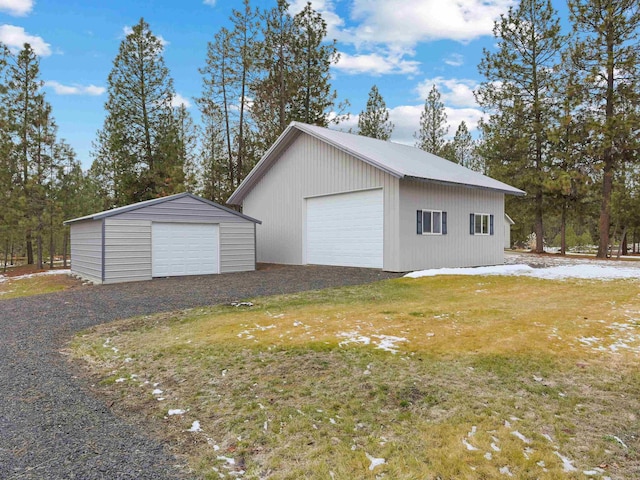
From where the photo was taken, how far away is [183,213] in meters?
13.4

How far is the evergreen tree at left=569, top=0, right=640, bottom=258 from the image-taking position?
59.6 ft

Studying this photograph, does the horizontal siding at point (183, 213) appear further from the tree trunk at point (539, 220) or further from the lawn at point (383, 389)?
the tree trunk at point (539, 220)

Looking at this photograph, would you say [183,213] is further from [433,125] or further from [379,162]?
[433,125]

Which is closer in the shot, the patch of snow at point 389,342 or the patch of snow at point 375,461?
the patch of snow at point 375,461

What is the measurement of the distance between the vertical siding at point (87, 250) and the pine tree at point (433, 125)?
86.4ft

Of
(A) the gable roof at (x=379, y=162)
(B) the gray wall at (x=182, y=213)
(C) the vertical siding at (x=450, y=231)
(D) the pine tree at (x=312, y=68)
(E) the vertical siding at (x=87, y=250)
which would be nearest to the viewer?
(E) the vertical siding at (x=87, y=250)

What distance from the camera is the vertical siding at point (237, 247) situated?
14.4 m

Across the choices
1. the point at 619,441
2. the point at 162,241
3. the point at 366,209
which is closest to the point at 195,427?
the point at 619,441

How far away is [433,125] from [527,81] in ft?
35.4

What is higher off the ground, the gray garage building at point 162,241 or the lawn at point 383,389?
the gray garage building at point 162,241

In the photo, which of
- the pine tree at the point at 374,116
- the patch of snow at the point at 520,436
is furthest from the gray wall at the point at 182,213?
the pine tree at the point at 374,116

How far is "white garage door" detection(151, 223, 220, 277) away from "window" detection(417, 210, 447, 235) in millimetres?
6899

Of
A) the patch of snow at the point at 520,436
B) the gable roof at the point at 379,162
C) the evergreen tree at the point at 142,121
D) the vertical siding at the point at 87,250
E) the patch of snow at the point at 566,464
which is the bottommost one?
the patch of snow at the point at 566,464

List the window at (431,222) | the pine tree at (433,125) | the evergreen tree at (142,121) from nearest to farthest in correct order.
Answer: the window at (431,222) < the evergreen tree at (142,121) < the pine tree at (433,125)
